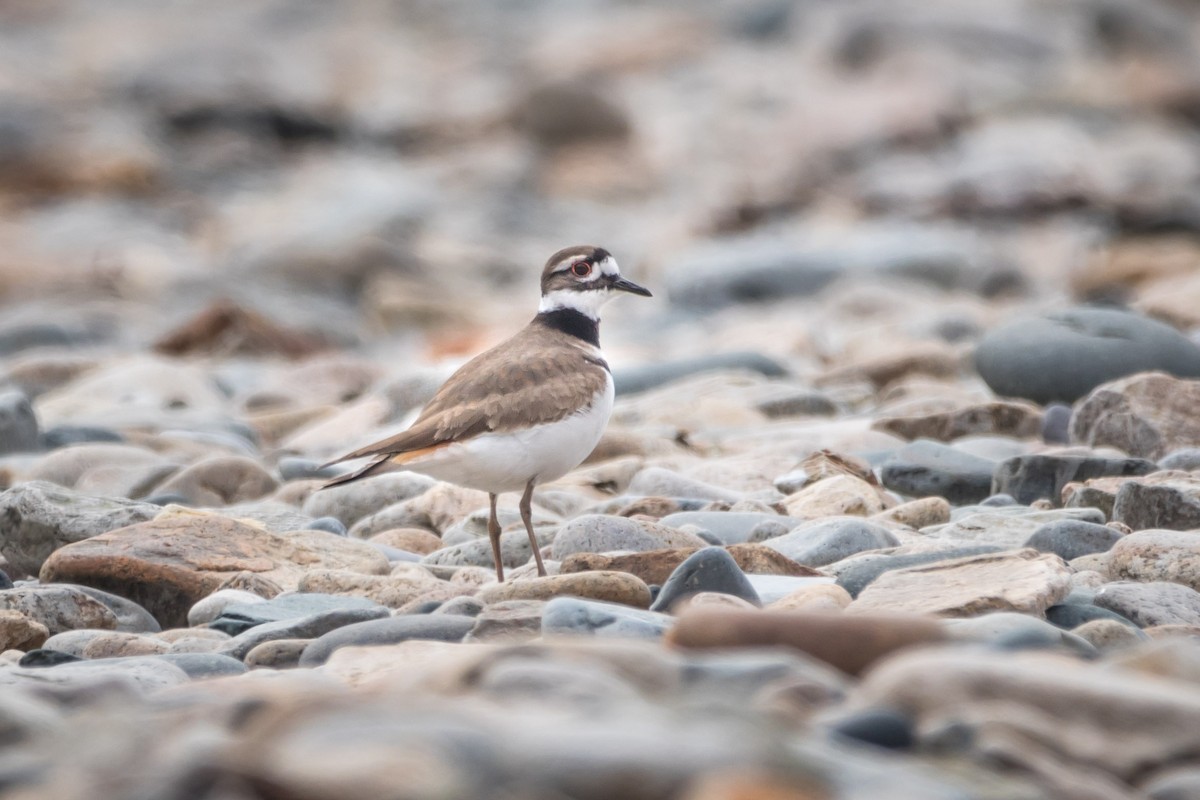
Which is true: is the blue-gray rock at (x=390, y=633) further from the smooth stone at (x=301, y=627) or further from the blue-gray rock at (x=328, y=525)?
the blue-gray rock at (x=328, y=525)

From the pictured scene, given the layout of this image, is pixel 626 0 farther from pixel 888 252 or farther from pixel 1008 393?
pixel 1008 393

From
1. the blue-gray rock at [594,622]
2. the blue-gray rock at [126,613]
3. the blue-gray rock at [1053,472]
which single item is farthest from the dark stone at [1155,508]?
the blue-gray rock at [126,613]

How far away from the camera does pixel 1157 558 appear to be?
523 cm

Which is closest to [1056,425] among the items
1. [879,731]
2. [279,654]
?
[279,654]

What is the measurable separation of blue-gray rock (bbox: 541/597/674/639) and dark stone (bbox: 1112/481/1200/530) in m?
2.43

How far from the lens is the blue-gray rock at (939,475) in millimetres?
7027

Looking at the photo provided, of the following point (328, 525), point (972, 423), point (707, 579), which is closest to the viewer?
point (707, 579)

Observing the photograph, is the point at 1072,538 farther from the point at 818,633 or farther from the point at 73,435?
the point at 73,435

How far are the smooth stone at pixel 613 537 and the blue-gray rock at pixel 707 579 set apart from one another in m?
0.76

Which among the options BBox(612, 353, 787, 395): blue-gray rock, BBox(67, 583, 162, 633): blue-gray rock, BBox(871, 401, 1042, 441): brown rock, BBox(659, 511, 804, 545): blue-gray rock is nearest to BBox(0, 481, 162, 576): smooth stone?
BBox(67, 583, 162, 633): blue-gray rock

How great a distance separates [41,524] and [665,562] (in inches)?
98.0

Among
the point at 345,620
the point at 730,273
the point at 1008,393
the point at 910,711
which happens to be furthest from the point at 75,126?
the point at 910,711

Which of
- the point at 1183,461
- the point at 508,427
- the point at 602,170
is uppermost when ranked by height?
the point at 602,170

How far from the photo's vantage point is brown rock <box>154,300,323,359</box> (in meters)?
13.5
